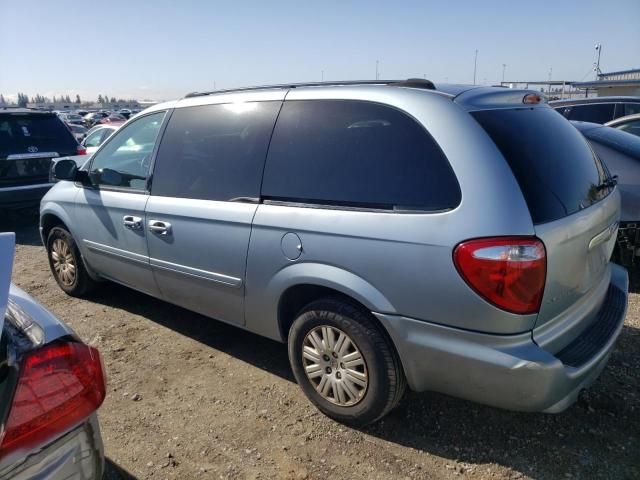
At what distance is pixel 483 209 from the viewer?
2.17 m

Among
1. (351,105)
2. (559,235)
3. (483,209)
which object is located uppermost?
(351,105)

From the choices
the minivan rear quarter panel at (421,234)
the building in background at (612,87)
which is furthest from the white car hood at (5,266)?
the building in background at (612,87)

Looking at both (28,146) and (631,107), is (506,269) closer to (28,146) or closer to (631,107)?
(28,146)

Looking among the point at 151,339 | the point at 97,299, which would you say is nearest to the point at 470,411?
the point at 151,339

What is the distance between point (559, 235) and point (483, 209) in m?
0.39

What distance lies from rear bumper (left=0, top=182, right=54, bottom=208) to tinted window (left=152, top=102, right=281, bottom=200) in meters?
4.85

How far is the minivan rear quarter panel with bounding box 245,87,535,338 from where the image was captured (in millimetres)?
2170

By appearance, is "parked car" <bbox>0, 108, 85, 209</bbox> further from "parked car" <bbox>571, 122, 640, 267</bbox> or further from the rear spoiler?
"parked car" <bbox>571, 122, 640, 267</bbox>

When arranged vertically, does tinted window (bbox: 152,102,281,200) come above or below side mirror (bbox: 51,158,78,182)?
above

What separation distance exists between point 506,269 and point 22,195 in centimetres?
739

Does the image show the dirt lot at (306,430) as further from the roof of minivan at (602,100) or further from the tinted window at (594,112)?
the roof of minivan at (602,100)

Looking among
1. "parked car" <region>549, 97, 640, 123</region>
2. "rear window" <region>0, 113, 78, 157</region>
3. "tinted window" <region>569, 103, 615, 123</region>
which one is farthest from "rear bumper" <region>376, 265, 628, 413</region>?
"tinted window" <region>569, 103, 615, 123</region>

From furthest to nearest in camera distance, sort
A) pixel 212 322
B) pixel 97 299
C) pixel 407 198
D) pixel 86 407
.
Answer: pixel 97 299 → pixel 212 322 → pixel 407 198 → pixel 86 407

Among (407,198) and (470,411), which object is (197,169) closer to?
(407,198)
